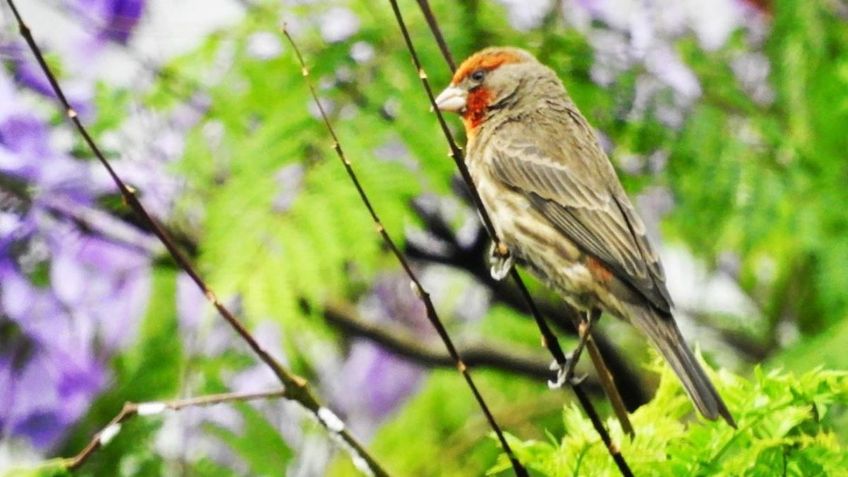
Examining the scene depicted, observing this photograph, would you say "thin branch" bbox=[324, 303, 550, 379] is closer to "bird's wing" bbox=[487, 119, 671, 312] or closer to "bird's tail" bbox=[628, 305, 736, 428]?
"bird's wing" bbox=[487, 119, 671, 312]

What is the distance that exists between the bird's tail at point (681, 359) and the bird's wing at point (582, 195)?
3 cm

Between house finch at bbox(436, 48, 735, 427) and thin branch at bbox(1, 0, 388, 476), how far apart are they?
0.57 meters

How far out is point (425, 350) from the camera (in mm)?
3662

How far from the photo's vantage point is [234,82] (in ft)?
11.4

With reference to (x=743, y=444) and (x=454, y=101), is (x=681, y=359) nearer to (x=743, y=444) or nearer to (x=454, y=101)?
(x=743, y=444)

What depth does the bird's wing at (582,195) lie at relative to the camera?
271 cm

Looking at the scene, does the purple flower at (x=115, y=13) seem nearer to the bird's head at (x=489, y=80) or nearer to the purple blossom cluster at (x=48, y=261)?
the purple blossom cluster at (x=48, y=261)

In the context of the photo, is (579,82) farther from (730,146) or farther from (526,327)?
(526,327)

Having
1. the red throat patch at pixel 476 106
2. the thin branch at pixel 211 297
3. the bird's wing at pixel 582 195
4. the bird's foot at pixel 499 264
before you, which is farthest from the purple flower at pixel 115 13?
the thin branch at pixel 211 297

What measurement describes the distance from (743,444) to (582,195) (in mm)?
1016

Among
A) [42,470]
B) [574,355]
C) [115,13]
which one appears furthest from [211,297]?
[115,13]

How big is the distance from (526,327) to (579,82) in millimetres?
853

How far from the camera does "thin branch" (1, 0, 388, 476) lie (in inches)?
73.2

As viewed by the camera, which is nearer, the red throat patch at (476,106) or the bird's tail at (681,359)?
the bird's tail at (681,359)
